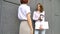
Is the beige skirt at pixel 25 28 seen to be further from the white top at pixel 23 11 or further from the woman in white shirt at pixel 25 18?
the white top at pixel 23 11

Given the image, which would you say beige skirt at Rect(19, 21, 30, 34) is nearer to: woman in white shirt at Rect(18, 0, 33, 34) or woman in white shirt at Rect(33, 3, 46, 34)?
woman in white shirt at Rect(18, 0, 33, 34)

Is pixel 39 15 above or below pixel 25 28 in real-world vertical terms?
above

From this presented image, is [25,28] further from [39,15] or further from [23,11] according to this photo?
[39,15]

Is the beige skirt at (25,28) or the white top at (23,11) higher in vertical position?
the white top at (23,11)

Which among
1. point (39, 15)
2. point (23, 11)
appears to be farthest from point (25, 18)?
point (39, 15)

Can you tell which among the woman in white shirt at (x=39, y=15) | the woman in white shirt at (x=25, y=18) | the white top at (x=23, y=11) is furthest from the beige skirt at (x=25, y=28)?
the woman in white shirt at (x=39, y=15)

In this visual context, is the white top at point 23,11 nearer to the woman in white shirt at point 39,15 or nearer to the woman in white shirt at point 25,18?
the woman in white shirt at point 25,18

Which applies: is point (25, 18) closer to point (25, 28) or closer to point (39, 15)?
point (25, 28)

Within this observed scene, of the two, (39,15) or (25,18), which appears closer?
(25,18)

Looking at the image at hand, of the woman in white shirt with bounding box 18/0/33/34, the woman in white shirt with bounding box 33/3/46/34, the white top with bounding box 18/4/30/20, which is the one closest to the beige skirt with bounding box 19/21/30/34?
the woman in white shirt with bounding box 18/0/33/34

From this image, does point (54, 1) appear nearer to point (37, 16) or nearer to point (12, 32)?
point (37, 16)

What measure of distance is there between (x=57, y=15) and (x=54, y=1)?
0.59m

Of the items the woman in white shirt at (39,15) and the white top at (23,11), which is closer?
the white top at (23,11)

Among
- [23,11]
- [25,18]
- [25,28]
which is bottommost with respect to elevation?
[25,28]
